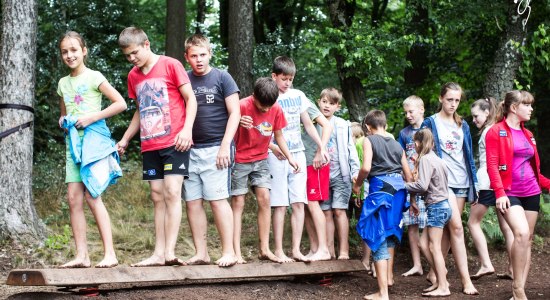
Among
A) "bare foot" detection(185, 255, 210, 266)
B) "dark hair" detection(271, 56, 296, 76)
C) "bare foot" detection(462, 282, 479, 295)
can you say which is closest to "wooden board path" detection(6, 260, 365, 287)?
"bare foot" detection(185, 255, 210, 266)

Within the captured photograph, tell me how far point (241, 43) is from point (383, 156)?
623cm

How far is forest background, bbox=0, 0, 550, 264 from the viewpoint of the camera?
11445 mm

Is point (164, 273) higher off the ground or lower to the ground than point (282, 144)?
lower

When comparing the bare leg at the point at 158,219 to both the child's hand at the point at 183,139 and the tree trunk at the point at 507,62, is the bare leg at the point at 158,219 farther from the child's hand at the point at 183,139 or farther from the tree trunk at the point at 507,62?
the tree trunk at the point at 507,62

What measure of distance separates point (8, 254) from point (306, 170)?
142 inches

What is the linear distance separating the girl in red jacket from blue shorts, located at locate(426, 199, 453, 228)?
0.74 metres

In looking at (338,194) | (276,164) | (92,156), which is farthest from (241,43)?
(92,156)

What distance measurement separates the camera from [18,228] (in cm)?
905

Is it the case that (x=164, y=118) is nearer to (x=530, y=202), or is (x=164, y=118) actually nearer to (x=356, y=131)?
(x=356, y=131)

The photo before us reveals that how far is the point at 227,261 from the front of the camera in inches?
282

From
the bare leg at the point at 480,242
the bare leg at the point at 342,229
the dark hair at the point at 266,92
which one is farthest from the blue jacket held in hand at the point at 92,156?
the bare leg at the point at 480,242

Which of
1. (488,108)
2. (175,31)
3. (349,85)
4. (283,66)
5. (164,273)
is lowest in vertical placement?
(164,273)

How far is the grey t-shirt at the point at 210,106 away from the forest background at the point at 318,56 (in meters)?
3.00

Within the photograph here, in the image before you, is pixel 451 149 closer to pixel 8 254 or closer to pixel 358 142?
pixel 358 142
